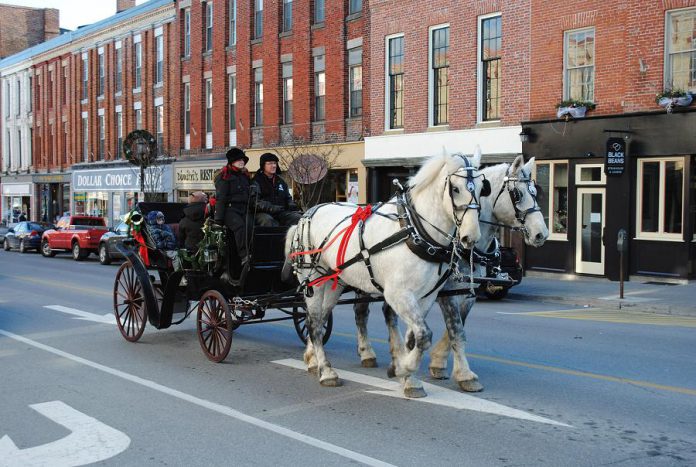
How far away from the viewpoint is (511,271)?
629 inches

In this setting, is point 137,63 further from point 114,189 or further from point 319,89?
point 319,89

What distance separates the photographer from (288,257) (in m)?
9.01

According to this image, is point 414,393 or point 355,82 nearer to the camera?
point 414,393

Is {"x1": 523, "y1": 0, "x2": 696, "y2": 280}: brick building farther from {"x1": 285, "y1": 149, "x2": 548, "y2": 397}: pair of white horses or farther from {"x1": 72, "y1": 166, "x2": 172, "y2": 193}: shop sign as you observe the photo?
{"x1": 72, "y1": 166, "x2": 172, "y2": 193}: shop sign

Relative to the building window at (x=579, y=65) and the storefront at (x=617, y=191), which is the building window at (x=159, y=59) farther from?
the building window at (x=579, y=65)

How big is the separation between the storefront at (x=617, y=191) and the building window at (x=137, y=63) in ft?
87.9

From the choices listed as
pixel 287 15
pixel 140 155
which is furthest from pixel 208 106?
pixel 287 15

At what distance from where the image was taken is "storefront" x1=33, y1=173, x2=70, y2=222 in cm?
5116

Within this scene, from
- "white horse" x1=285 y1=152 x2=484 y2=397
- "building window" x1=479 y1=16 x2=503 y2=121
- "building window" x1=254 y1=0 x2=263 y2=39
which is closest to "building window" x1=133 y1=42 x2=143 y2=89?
"building window" x1=254 y1=0 x2=263 y2=39

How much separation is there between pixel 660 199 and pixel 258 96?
18.7m

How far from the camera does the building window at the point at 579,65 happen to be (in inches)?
804

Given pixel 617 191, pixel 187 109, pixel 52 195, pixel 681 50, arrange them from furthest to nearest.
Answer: pixel 52 195 < pixel 187 109 < pixel 617 191 < pixel 681 50

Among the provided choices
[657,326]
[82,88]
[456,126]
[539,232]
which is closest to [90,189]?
[82,88]

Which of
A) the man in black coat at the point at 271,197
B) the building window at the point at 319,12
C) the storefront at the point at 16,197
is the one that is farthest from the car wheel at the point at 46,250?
the man in black coat at the point at 271,197
